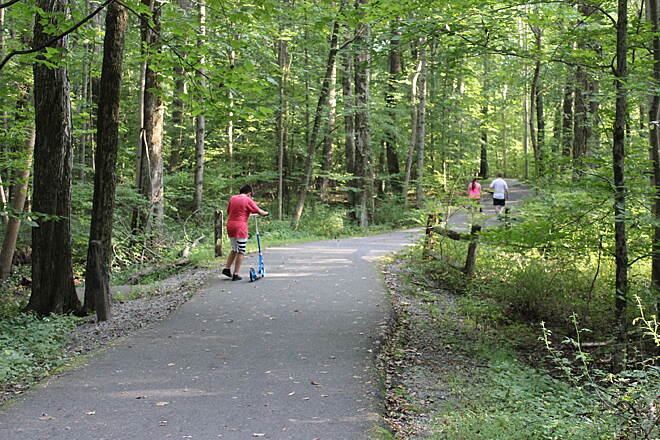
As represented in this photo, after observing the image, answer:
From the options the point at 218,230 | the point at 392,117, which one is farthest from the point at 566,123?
the point at 218,230

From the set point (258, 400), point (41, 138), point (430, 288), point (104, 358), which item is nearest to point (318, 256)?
point (430, 288)

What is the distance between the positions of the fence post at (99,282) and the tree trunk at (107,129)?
0.05 meters

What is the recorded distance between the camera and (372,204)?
1089 inches

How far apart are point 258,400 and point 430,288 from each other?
752cm

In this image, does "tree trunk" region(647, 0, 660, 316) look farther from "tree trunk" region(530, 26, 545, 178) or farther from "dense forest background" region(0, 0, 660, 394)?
"tree trunk" region(530, 26, 545, 178)

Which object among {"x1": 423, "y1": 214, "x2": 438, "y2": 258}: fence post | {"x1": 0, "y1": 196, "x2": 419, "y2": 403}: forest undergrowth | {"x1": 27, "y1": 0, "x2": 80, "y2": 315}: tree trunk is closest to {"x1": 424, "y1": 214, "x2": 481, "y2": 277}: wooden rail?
{"x1": 423, "y1": 214, "x2": 438, "y2": 258}: fence post

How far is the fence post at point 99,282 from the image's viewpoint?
9508 millimetres

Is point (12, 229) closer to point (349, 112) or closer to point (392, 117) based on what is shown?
point (349, 112)

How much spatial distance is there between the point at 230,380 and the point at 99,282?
14.2 feet

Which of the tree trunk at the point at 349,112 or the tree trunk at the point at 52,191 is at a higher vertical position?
the tree trunk at the point at 349,112

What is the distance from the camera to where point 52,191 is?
1013cm

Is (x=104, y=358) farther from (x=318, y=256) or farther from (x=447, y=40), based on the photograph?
(x=318, y=256)

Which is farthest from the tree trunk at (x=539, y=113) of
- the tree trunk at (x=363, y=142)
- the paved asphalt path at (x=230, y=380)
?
the tree trunk at (x=363, y=142)

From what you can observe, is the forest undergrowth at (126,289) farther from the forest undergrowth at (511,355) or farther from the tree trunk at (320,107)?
the forest undergrowth at (511,355)
